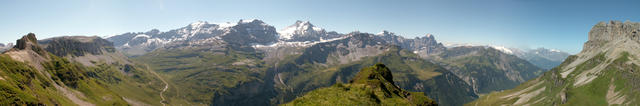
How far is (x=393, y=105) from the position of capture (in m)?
57.3

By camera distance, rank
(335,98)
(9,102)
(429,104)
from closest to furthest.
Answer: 1. (335,98)
2. (429,104)
3. (9,102)

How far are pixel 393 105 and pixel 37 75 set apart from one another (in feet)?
663

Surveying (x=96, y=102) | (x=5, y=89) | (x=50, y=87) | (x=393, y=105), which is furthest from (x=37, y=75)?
(x=393, y=105)

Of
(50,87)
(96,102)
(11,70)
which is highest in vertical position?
(11,70)

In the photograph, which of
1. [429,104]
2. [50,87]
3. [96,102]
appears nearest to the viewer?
[429,104]

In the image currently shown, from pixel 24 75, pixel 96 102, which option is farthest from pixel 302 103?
pixel 96 102

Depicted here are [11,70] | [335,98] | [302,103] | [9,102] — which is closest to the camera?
[302,103]

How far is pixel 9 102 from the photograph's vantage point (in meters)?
93.0

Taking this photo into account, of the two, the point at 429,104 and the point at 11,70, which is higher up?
the point at 11,70

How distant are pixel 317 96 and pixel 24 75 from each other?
174 metres

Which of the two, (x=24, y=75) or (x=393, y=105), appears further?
(x=24, y=75)

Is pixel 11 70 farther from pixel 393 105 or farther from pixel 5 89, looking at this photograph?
pixel 393 105

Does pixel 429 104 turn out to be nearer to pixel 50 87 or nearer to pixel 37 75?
pixel 50 87

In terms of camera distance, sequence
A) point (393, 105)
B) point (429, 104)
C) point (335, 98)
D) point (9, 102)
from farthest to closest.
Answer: point (9, 102)
point (429, 104)
point (393, 105)
point (335, 98)
